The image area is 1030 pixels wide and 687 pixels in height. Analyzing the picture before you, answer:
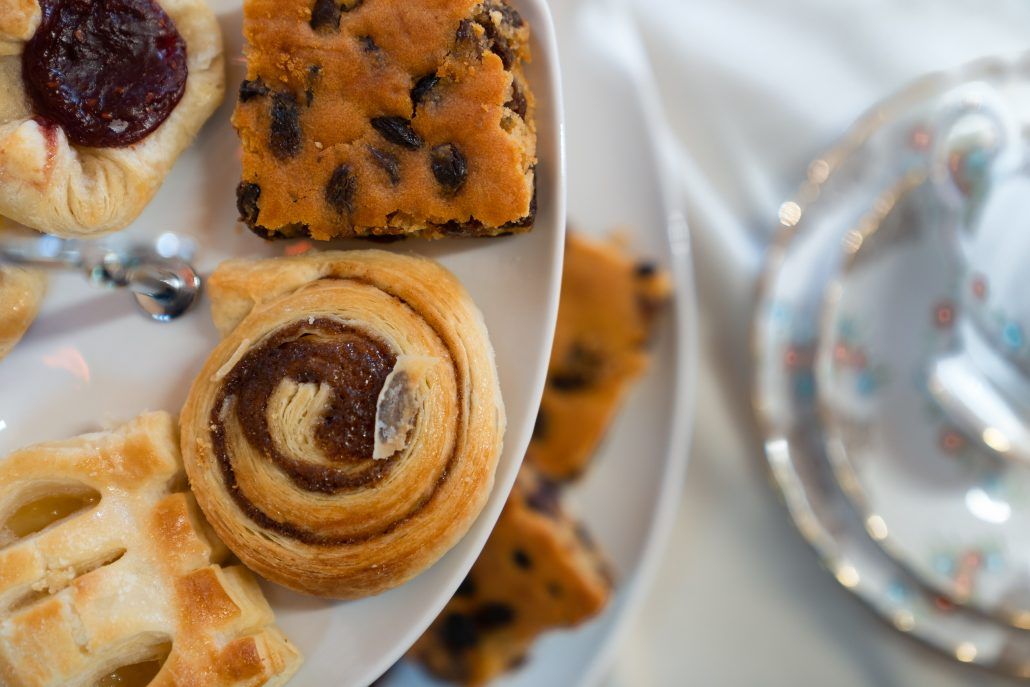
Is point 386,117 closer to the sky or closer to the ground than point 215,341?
closer to the sky

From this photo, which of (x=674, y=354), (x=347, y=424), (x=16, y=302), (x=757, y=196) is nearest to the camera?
(x=347, y=424)

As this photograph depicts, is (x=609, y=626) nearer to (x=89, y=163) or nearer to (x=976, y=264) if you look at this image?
(x=976, y=264)

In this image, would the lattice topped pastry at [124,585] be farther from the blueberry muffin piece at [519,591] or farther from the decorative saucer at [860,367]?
the decorative saucer at [860,367]

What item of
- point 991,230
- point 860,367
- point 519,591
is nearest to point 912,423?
point 860,367

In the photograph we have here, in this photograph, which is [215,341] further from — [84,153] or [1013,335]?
[1013,335]

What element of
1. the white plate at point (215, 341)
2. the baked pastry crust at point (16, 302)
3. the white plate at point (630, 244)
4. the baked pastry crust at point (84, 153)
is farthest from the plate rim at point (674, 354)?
the baked pastry crust at point (16, 302)


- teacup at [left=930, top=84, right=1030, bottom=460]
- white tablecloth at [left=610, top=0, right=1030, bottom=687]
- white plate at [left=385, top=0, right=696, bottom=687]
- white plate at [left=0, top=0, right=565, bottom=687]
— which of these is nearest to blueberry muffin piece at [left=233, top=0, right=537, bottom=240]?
white plate at [left=0, top=0, right=565, bottom=687]
